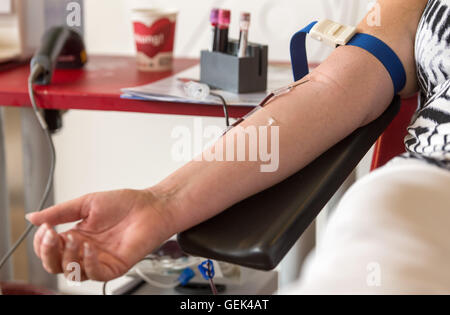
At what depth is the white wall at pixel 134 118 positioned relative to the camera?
144cm

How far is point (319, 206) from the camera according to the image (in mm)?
624

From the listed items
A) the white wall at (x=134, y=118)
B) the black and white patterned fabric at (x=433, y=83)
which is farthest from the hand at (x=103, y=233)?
the white wall at (x=134, y=118)

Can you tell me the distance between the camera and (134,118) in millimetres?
1622

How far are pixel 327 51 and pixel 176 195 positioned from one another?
89cm

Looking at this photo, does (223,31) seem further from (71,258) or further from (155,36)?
(71,258)

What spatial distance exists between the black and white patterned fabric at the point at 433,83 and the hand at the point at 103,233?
1.04ft

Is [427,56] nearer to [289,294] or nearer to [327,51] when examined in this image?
[289,294]

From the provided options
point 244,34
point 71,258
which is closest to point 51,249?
point 71,258

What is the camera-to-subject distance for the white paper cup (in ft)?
4.00

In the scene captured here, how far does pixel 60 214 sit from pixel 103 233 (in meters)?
0.05

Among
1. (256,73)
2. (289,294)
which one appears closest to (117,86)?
(256,73)

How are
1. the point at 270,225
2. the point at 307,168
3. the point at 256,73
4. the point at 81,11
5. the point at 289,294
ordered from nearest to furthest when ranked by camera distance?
1. the point at 289,294
2. the point at 270,225
3. the point at 307,168
4. the point at 256,73
5. the point at 81,11

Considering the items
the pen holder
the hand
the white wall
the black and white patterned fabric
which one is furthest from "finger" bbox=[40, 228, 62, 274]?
the white wall

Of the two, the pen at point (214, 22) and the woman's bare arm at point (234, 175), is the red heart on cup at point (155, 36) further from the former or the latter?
the woman's bare arm at point (234, 175)
